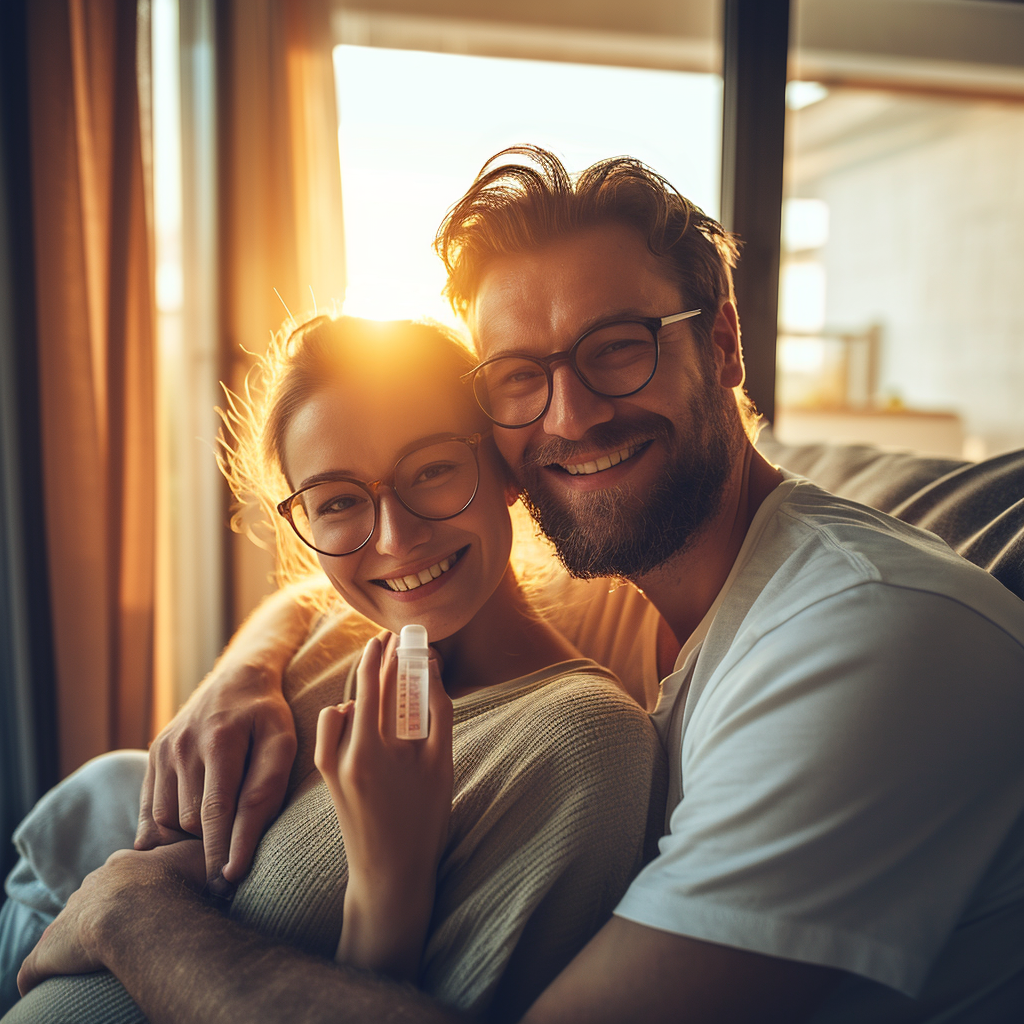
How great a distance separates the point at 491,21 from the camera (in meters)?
2.91

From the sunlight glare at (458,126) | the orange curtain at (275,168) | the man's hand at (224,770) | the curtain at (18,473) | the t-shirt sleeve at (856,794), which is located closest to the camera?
the t-shirt sleeve at (856,794)

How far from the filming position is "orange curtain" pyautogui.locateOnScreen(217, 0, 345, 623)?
2.62 m

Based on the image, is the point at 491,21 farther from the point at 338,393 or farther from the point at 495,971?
the point at 495,971

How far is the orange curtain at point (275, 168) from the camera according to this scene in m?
2.62

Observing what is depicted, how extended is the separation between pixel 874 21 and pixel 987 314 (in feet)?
4.95

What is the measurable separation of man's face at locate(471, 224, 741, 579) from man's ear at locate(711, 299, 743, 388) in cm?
8

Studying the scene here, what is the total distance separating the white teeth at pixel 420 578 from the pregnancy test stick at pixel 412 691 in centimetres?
28

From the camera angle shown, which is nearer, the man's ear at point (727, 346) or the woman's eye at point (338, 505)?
the woman's eye at point (338, 505)

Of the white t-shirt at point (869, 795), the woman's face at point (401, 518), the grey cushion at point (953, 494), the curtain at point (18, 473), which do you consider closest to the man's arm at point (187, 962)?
the white t-shirt at point (869, 795)

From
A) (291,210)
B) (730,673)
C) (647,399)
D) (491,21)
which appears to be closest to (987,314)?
(491,21)

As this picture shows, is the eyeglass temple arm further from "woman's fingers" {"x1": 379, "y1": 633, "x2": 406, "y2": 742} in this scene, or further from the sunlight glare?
the sunlight glare

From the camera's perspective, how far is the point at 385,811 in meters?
0.83

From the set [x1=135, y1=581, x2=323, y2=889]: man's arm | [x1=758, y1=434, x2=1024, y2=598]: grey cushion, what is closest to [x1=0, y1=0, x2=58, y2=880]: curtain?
[x1=135, y1=581, x2=323, y2=889]: man's arm

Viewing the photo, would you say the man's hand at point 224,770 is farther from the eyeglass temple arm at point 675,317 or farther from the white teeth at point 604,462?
the eyeglass temple arm at point 675,317
